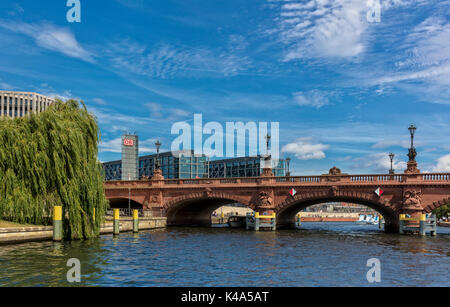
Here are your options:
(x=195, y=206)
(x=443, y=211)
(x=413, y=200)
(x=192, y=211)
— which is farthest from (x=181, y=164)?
(x=413, y=200)

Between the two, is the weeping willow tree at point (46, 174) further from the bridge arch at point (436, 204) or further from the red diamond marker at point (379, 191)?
the bridge arch at point (436, 204)

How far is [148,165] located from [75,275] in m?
155

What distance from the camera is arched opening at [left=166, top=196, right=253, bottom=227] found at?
73.1 m

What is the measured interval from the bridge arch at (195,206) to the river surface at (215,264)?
26.3 metres

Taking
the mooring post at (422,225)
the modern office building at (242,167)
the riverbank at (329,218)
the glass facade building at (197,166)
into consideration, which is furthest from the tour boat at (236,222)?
the riverbank at (329,218)

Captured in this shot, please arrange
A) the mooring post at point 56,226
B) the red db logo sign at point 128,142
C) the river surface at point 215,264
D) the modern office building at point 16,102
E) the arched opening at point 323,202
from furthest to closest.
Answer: the modern office building at point 16,102
the red db logo sign at point 128,142
the arched opening at point 323,202
the mooring post at point 56,226
the river surface at point 215,264

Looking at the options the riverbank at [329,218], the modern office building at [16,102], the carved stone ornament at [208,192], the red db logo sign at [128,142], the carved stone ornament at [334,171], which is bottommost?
the riverbank at [329,218]

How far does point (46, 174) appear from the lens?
131ft

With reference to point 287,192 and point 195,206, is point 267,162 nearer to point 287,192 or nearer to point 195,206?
point 287,192

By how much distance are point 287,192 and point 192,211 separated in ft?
84.5

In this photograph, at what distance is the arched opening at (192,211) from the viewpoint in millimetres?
73062

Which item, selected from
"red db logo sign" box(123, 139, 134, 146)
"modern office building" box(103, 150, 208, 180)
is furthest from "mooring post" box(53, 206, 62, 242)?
"modern office building" box(103, 150, 208, 180)
